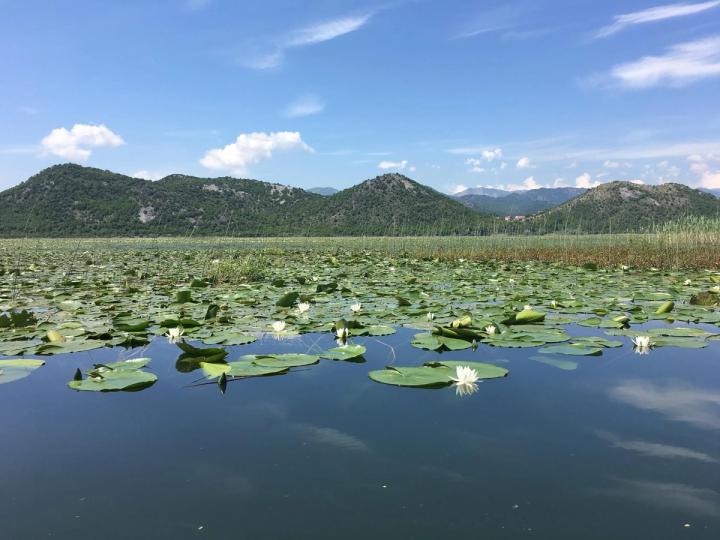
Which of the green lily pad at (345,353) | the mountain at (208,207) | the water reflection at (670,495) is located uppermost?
the mountain at (208,207)

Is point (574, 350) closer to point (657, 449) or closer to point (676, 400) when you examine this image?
point (676, 400)

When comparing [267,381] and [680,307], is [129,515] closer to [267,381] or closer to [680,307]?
[267,381]

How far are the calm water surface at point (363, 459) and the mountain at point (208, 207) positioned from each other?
45161mm

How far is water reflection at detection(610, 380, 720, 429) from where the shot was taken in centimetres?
230

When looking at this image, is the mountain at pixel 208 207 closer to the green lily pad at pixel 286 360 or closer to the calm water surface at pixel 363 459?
the green lily pad at pixel 286 360

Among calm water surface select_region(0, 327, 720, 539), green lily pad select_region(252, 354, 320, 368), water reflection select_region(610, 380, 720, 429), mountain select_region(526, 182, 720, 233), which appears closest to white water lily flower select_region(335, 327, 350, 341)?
green lily pad select_region(252, 354, 320, 368)

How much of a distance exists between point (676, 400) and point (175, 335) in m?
3.53

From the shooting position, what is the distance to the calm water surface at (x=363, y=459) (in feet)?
4.75

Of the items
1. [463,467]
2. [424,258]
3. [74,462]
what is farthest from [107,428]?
[424,258]

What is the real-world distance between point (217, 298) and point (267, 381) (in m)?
3.70

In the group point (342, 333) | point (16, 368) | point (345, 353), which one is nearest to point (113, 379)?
point (16, 368)

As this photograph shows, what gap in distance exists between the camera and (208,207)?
68.6 metres

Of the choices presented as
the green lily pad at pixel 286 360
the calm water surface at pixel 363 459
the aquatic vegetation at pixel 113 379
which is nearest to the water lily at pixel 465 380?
the calm water surface at pixel 363 459

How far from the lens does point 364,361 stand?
339cm
